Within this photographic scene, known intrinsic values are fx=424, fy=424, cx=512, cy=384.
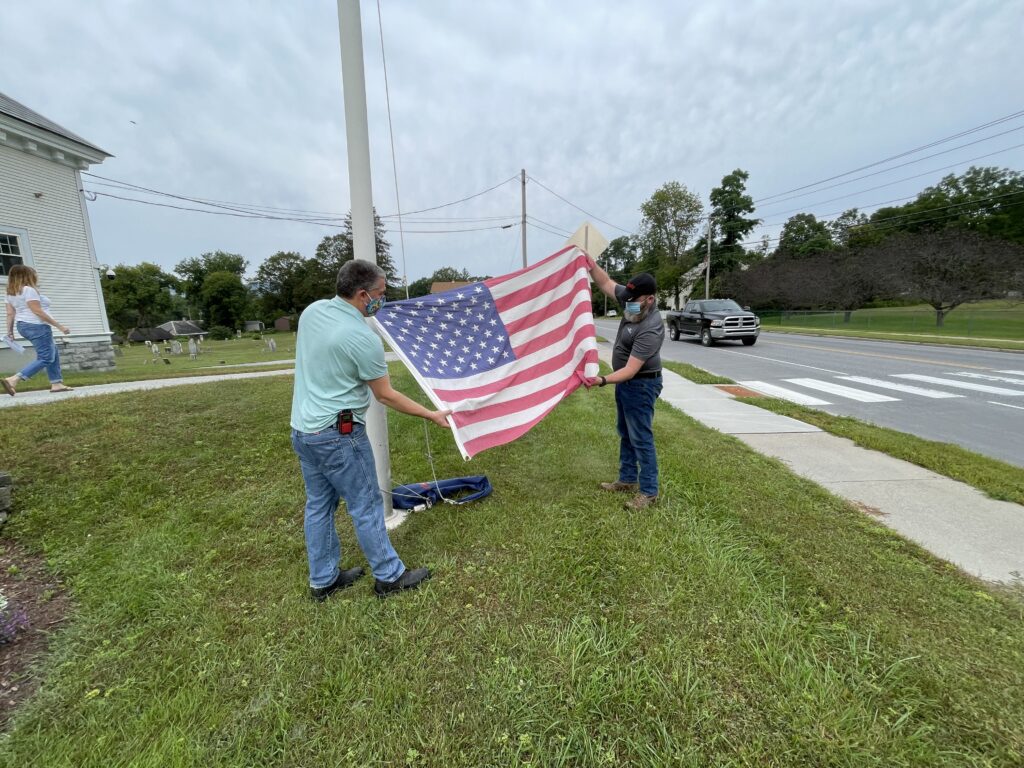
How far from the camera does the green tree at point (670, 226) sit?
179ft

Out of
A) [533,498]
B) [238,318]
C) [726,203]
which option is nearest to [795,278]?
[726,203]

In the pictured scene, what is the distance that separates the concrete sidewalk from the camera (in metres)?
2.95

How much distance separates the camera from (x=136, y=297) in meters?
59.0

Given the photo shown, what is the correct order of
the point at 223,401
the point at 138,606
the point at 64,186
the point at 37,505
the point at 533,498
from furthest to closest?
1. the point at 64,186
2. the point at 223,401
3. the point at 533,498
4. the point at 37,505
5. the point at 138,606

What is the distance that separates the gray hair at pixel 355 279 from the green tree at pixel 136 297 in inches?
2942

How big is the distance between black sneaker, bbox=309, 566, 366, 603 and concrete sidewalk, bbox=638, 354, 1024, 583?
397 cm

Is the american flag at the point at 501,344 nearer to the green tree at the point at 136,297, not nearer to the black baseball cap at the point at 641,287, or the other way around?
the black baseball cap at the point at 641,287

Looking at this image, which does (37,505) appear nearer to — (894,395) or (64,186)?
(894,395)

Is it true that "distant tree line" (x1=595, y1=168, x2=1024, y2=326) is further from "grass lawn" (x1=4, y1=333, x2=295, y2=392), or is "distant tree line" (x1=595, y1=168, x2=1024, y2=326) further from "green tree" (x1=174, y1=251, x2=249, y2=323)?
"green tree" (x1=174, y1=251, x2=249, y2=323)

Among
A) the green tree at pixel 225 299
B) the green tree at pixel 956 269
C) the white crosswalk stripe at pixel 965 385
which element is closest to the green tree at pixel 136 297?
the green tree at pixel 225 299

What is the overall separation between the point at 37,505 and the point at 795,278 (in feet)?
147

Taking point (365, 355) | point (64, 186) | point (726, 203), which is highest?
point (726, 203)

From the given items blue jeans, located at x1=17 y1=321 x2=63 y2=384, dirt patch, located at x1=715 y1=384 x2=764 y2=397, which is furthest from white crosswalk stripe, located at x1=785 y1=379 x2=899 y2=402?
blue jeans, located at x1=17 y1=321 x2=63 y2=384

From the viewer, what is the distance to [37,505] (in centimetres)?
351
